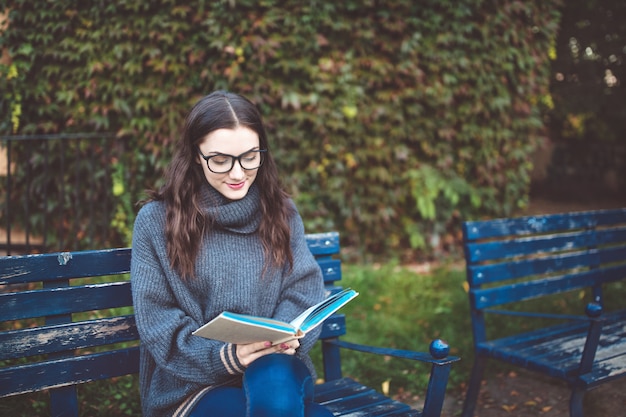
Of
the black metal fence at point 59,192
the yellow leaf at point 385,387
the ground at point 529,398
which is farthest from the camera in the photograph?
the black metal fence at point 59,192

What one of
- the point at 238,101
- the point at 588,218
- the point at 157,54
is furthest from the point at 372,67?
the point at 238,101

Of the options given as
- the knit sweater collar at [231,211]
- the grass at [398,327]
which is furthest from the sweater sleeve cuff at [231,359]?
the grass at [398,327]

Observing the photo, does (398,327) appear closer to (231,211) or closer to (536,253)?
(536,253)

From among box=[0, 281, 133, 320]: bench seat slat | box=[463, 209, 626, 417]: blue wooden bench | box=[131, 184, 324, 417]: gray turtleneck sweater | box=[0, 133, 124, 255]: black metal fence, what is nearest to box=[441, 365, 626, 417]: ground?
box=[463, 209, 626, 417]: blue wooden bench

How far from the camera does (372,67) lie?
507 centimetres

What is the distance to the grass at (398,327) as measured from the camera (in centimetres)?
284

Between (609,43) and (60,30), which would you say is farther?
(609,43)

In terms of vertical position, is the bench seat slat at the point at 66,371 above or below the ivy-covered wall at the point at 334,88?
below

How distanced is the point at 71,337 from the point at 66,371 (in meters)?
0.12

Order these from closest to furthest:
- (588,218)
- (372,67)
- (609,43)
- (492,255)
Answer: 1. (492,255)
2. (588,218)
3. (372,67)
4. (609,43)

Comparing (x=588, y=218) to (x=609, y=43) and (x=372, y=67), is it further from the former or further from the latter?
(x=609, y=43)

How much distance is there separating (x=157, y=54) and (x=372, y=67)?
1.94 meters

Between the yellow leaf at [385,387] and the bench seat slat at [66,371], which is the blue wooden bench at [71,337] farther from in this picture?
the yellow leaf at [385,387]

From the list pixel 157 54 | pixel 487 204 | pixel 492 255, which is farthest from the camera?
pixel 487 204
